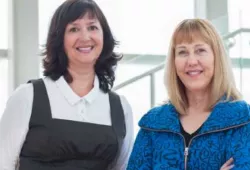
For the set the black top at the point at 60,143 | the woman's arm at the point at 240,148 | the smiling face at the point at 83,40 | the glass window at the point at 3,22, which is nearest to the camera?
the woman's arm at the point at 240,148

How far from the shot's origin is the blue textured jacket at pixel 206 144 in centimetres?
193

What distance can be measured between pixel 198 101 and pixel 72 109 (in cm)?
57

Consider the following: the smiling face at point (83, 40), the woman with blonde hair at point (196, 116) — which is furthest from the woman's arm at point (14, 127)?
the woman with blonde hair at point (196, 116)

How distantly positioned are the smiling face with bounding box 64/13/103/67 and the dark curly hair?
22mm

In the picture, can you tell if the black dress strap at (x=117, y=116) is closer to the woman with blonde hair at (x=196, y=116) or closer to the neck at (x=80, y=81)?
the neck at (x=80, y=81)

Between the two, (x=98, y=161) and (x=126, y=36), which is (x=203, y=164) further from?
(x=126, y=36)

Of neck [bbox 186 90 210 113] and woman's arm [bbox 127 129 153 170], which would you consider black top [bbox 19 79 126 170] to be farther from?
neck [bbox 186 90 210 113]

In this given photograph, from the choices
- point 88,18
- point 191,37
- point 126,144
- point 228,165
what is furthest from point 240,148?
point 88,18

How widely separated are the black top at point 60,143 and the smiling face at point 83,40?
8.4 inches

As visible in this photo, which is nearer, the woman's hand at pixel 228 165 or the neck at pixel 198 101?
the woman's hand at pixel 228 165

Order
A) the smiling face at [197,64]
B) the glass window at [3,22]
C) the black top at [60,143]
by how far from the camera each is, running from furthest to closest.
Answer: the glass window at [3,22] → the black top at [60,143] → the smiling face at [197,64]

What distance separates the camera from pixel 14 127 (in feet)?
7.35

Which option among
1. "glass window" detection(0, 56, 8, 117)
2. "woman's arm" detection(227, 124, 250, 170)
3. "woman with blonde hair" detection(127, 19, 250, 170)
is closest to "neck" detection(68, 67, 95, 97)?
"woman with blonde hair" detection(127, 19, 250, 170)

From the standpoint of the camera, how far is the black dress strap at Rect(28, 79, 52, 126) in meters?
2.25
